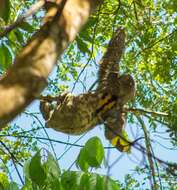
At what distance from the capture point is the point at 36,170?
6.67 ft

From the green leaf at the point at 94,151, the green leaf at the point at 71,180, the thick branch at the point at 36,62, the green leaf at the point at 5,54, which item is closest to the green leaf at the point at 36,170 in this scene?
the green leaf at the point at 71,180

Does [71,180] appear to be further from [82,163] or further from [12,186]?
[12,186]

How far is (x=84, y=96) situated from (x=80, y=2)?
51.6 inches

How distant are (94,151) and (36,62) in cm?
112

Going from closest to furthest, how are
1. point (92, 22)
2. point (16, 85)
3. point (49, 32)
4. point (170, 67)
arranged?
1. point (16, 85)
2. point (49, 32)
3. point (92, 22)
4. point (170, 67)

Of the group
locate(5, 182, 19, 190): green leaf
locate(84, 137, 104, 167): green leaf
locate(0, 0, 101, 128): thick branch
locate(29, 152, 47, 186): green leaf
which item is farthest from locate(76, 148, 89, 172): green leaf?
locate(0, 0, 101, 128): thick branch

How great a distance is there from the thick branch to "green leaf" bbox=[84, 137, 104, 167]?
0.92 meters

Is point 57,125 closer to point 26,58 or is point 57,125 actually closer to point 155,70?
point 155,70

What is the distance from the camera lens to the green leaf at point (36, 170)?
203cm

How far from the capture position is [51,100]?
8.71ft

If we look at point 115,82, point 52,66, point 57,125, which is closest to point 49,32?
point 52,66

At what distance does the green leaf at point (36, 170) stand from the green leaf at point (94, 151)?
0.19m

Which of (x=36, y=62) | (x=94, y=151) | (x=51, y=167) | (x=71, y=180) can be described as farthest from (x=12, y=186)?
(x=36, y=62)

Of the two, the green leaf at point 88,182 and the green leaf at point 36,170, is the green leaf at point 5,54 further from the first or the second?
the green leaf at point 88,182
